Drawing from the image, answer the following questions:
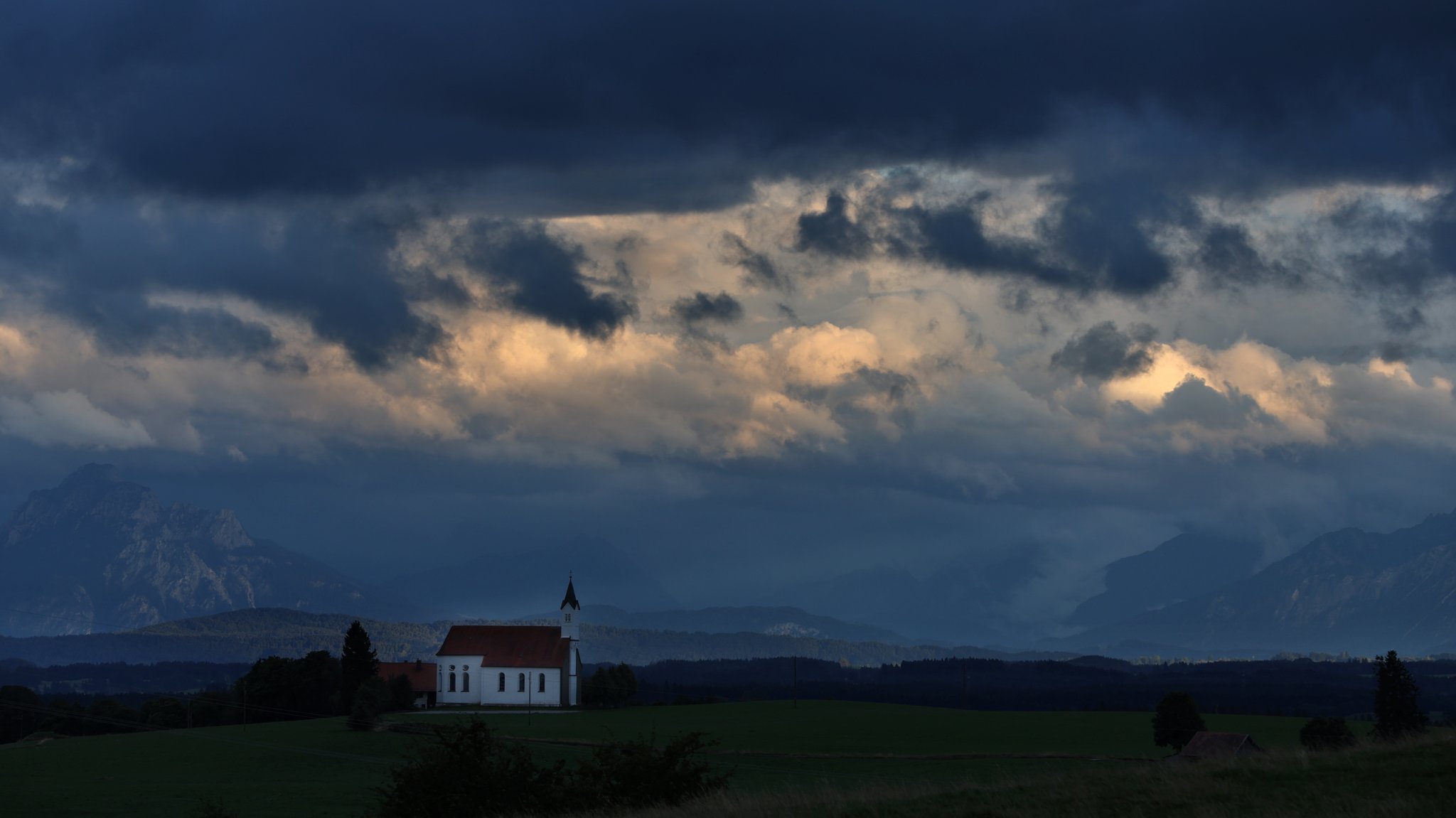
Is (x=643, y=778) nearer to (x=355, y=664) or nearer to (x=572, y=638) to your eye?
(x=355, y=664)

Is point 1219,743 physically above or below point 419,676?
below

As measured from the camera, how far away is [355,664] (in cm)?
16225

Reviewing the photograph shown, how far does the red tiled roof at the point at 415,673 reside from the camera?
563ft

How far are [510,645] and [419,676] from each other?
11.6 metres

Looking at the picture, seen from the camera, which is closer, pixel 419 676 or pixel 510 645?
pixel 419 676

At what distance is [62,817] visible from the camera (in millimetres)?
68438

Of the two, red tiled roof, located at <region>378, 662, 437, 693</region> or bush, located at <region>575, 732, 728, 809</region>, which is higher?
red tiled roof, located at <region>378, 662, 437, 693</region>

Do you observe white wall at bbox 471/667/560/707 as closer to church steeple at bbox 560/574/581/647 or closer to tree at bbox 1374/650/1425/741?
church steeple at bbox 560/574/581/647

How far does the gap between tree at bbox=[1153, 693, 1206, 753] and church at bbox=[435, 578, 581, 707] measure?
76.3 meters

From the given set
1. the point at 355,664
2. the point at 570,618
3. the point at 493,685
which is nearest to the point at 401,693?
the point at 355,664

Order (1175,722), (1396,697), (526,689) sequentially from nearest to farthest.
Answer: (1396,697) < (1175,722) < (526,689)

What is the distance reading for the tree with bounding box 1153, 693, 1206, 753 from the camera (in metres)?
116

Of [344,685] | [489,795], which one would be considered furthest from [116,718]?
[489,795]

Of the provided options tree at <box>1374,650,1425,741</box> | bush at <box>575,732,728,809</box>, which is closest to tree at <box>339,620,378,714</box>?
tree at <box>1374,650,1425,741</box>
